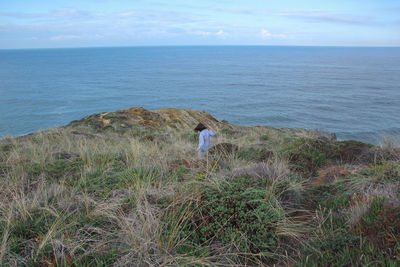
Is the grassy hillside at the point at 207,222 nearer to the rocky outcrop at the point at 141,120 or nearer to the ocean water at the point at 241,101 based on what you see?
the rocky outcrop at the point at 141,120

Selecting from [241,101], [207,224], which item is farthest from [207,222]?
[241,101]

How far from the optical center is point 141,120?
69.9 ft

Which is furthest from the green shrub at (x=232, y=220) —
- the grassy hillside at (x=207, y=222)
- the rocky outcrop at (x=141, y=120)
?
the rocky outcrop at (x=141, y=120)

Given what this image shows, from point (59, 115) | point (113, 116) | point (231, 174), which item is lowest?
point (59, 115)

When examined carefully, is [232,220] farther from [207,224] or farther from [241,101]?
[241,101]

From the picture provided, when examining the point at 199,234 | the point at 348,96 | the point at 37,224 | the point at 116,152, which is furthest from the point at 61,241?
the point at 348,96

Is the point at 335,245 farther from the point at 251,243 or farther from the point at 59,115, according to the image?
the point at 59,115

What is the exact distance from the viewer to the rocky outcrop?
1986 cm

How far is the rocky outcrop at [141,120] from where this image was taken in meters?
19.9

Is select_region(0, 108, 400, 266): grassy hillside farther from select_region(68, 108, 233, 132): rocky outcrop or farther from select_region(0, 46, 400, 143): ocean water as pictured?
select_region(0, 46, 400, 143): ocean water

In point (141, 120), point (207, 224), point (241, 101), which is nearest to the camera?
point (207, 224)

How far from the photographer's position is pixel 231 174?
207 inches

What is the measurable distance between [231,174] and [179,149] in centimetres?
429

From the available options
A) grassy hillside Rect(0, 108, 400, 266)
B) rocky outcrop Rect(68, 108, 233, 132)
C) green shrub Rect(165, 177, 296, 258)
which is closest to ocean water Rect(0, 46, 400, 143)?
rocky outcrop Rect(68, 108, 233, 132)
